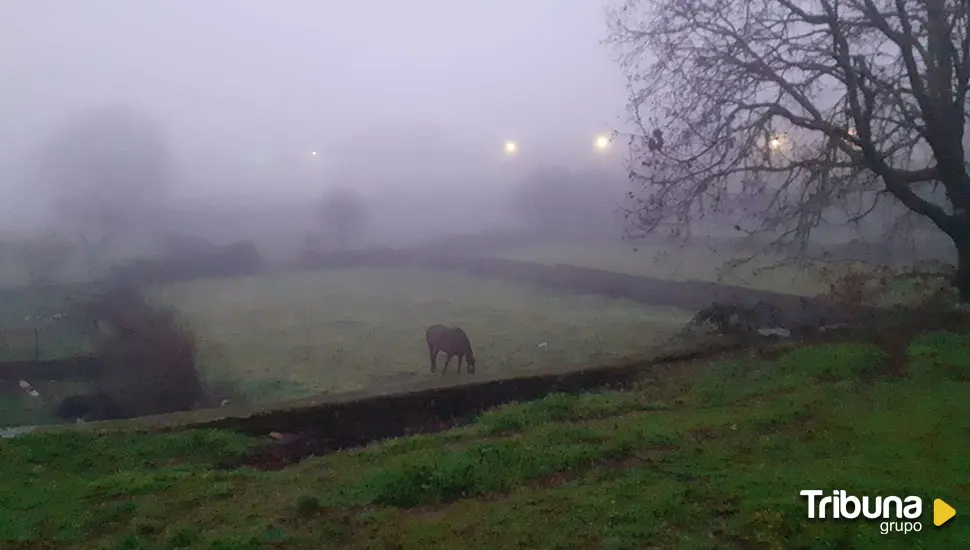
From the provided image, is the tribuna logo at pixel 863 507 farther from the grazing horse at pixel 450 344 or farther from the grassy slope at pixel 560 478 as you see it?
the grazing horse at pixel 450 344

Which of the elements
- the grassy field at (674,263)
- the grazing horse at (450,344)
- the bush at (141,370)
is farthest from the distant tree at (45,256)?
the grazing horse at (450,344)

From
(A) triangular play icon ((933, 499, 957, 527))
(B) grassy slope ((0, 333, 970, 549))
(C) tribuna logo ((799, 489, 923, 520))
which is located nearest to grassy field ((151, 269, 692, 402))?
(B) grassy slope ((0, 333, 970, 549))

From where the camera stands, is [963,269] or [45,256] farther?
[45,256]

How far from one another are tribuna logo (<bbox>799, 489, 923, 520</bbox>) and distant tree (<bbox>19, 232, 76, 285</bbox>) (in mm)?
31630

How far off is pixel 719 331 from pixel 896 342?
141 inches

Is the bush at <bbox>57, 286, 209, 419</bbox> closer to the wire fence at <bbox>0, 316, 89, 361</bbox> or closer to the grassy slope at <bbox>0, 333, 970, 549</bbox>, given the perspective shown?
the wire fence at <bbox>0, 316, 89, 361</bbox>

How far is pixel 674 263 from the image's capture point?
31.9 meters

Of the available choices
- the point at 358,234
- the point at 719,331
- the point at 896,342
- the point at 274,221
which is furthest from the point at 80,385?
the point at 274,221

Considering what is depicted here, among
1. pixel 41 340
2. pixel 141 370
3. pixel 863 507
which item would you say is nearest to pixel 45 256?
pixel 41 340

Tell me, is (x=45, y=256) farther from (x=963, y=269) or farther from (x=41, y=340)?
(x=963, y=269)

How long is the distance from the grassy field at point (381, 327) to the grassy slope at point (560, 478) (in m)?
3.52

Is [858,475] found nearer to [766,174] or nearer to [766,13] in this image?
[766,174]

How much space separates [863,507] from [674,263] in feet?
88.4

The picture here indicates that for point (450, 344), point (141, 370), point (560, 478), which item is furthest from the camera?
point (450, 344)
